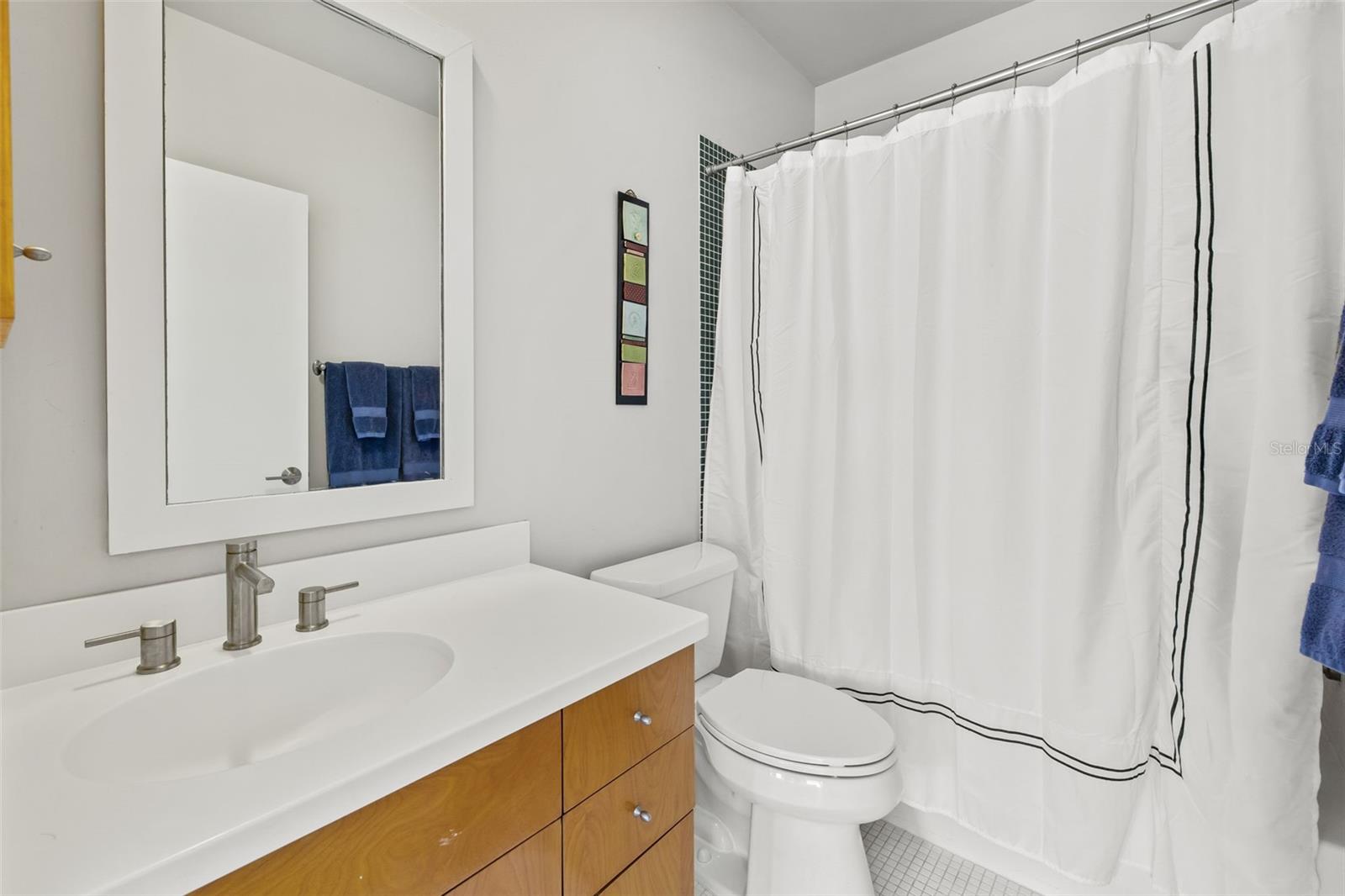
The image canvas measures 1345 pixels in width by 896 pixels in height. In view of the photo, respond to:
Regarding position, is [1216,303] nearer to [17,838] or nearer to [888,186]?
[888,186]

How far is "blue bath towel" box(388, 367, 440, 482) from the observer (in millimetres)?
1212

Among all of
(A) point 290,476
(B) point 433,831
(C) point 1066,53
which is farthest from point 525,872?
(C) point 1066,53

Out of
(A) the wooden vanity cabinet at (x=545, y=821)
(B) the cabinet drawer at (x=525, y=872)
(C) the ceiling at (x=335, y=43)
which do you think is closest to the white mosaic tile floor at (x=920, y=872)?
(A) the wooden vanity cabinet at (x=545, y=821)

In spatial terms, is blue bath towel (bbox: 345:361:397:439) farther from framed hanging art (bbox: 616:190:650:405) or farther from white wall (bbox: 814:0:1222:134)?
white wall (bbox: 814:0:1222:134)

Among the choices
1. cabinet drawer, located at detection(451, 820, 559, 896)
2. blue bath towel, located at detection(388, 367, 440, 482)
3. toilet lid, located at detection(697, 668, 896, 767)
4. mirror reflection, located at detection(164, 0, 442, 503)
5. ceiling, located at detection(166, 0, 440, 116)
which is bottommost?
toilet lid, located at detection(697, 668, 896, 767)

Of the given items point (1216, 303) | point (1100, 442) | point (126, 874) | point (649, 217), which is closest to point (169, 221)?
point (126, 874)

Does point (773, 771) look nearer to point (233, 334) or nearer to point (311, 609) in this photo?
point (311, 609)

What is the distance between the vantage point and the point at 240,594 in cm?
92

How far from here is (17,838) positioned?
533 millimetres

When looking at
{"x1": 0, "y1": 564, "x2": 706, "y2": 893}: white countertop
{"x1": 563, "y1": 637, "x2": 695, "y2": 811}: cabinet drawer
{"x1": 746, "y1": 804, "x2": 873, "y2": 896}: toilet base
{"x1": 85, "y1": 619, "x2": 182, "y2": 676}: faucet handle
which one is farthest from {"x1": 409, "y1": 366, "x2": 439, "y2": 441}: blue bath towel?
{"x1": 746, "y1": 804, "x2": 873, "y2": 896}: toilet base

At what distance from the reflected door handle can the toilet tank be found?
69 centimetres

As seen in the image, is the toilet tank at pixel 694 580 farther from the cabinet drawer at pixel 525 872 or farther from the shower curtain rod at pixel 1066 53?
the shower curtain rod at pixel 1066 53

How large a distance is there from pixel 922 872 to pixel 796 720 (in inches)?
25.3

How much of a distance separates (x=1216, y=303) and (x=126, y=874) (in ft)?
5.86
